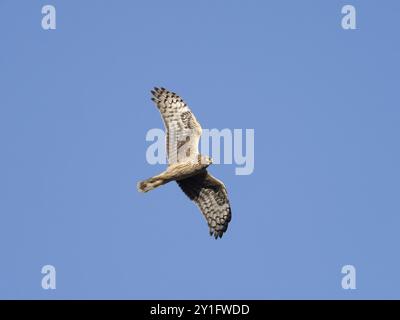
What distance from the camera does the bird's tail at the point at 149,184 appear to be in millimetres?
26922

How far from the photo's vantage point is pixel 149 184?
88.7ft

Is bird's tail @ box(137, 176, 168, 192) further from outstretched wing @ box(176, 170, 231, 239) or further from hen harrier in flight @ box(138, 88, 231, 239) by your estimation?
outstretched wing @ box(176, 170, 231, 239)

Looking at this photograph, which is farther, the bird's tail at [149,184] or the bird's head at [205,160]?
the bird's head at [205,160]

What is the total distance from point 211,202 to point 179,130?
2008mm

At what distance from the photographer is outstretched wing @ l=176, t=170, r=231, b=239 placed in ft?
92.9

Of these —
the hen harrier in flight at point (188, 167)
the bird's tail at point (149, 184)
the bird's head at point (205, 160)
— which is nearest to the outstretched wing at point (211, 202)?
the hen harrier in flight at point (188, 167)

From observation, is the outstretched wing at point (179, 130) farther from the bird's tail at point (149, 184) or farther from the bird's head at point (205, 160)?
the bird's tail at point (149, 184)

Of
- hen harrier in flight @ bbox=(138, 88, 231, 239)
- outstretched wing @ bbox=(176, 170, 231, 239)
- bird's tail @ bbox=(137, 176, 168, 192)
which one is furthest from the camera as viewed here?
outstretched wing @ bbox=(176, 170, 231, 239)

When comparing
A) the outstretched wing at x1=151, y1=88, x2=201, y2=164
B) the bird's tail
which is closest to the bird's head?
the outstretched wing at x1=151, y1=88, x2=201, y2=164

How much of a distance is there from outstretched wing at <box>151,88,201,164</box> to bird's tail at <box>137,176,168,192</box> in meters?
0.52

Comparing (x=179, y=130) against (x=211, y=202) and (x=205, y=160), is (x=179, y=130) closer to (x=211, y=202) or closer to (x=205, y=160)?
(x=205, y=160)
